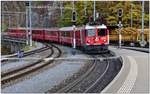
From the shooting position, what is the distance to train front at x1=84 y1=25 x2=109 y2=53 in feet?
133

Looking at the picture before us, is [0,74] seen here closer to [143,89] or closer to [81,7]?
[143,89]

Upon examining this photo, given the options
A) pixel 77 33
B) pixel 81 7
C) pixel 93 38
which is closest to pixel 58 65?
pixel 93 38

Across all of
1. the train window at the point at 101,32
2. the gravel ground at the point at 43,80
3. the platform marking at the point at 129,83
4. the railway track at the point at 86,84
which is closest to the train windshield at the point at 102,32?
the train window at the point at 101,32

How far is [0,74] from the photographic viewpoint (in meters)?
24.0

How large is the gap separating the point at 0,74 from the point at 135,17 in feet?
153

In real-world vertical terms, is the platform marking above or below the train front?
below

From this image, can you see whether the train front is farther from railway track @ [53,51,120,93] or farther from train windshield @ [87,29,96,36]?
railway track @ [53,51,120,93]

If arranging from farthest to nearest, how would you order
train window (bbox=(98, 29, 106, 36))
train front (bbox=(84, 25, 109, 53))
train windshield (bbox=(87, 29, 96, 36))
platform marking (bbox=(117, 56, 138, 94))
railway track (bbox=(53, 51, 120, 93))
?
1. train window (bbox=(98, 29, 106, 36))
2. train windshield (bbox=(87, 29, 96, 36))
3. train front (bbox=(84, 25, 109, 53))
4. railway track (bbox=(53, 51, 120, 93))
5. platform marking (bbox=(117, 56, 138, 94))

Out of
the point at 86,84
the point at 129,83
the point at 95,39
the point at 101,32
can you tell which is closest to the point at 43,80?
the point at 86,84

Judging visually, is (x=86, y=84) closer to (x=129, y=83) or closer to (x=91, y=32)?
(x=129, y=83)

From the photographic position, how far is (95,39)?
40.6 meters

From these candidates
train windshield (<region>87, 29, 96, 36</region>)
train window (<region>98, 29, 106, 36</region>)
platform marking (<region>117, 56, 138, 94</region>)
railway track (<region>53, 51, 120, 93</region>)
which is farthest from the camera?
train window (<region>98, 29, 106, 36</region>)

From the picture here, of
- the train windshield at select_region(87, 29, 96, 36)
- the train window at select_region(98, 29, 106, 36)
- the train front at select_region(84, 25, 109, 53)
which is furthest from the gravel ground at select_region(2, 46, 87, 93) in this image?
the train window at select_region(98, 29, 106, 36)

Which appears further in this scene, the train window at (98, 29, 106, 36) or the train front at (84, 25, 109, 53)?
the train window at (98, 29, 106, 36)
